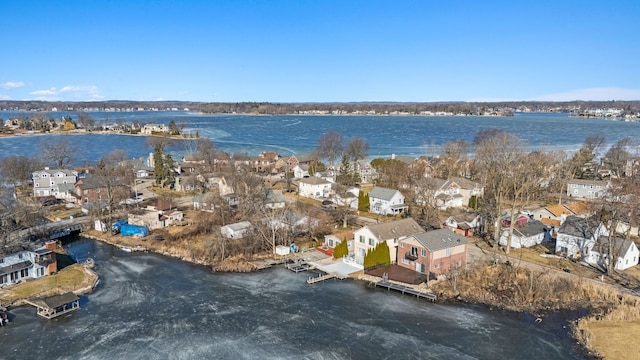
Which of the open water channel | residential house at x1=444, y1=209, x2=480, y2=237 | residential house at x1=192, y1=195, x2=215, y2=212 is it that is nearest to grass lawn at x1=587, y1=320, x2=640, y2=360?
the open water channel

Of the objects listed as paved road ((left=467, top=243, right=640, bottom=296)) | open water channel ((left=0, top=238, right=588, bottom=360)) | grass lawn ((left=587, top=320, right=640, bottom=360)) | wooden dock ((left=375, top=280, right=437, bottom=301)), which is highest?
paved road ((left=467, top=243, right=640, bottom=296))

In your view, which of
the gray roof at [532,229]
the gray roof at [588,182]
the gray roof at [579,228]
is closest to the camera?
the gray roof at [579,228]

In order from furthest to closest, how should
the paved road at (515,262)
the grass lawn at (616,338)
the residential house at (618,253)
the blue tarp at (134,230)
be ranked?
1. the blue tarp at (134,230)
2. the residential house at (618,253)
3. the paved road at (515,262)
4. the grass lawn at (616,338)

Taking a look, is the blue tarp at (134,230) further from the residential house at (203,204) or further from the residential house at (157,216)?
the residential house at (203,204)

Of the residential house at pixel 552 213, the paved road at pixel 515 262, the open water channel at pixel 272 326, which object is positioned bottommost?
the open water channel at pixel 272 326

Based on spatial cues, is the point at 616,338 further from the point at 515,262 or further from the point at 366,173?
the point at 366,173

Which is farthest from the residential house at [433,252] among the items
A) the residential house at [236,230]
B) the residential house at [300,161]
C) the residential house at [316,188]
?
the residential house at [300,161]

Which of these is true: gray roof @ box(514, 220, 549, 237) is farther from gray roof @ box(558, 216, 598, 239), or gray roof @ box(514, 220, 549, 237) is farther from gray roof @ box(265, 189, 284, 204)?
gray roof @ box(265, 189, 284, 204)

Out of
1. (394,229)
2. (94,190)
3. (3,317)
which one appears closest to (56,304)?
(3,317)
